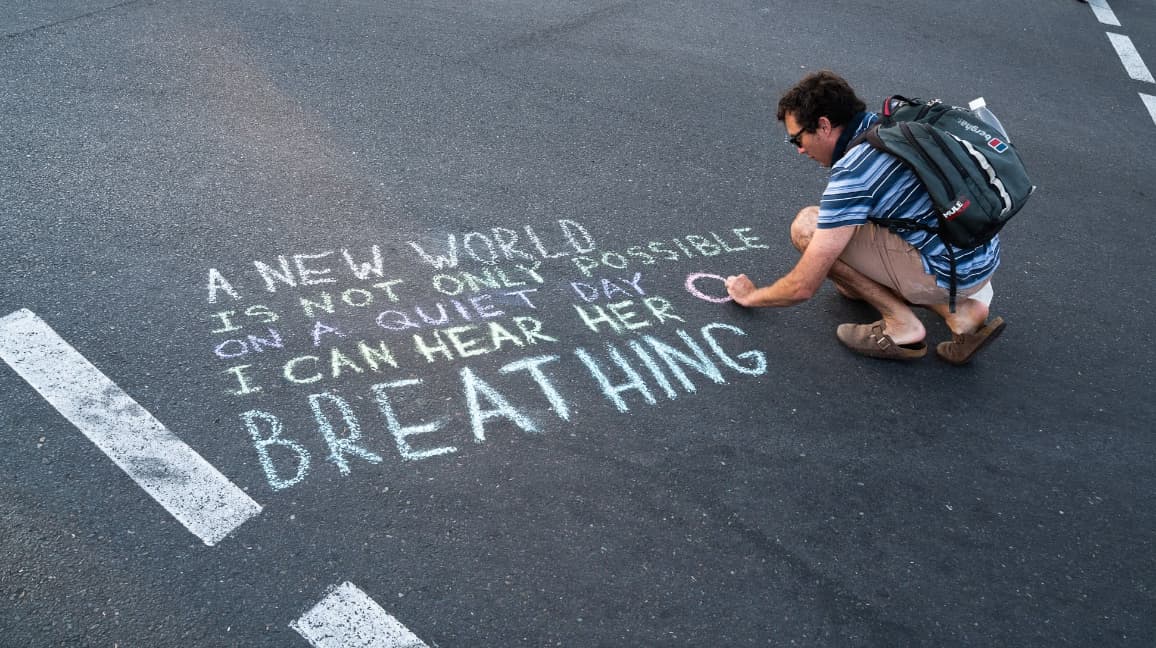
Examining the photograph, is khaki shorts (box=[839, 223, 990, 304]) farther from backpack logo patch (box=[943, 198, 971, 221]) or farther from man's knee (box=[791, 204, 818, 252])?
backpack logo patch (box=[943, 198, 971, 221])

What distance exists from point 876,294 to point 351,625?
2.81 meters

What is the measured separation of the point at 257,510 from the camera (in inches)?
117

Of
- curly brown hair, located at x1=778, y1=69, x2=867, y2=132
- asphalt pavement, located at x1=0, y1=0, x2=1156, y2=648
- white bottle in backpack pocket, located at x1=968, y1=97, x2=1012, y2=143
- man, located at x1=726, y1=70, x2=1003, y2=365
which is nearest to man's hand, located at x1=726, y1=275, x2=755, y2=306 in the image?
man, located at x1=726, y1=70, x2=1003, y2=365

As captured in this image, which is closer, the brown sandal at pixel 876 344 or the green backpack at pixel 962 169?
the green backpack at pixel 962 169

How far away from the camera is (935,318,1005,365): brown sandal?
4051 millimetres

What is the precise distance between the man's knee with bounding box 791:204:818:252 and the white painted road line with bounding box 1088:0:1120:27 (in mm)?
7090

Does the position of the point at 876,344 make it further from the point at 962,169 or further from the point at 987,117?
the point at 987,117

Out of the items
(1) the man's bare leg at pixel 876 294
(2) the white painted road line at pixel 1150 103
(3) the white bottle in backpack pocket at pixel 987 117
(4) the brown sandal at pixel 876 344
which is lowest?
(2) the white painted road line at pixel 1150 103

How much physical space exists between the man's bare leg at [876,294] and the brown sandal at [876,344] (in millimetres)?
37

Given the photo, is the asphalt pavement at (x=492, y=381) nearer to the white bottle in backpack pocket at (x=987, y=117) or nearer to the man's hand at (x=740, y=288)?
the man's hand at (x=740, y=288)

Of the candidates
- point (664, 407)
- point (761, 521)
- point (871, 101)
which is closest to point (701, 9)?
point (871, 101)

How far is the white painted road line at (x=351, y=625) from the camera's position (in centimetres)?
262

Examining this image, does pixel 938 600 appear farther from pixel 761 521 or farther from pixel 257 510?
pixel 257 510

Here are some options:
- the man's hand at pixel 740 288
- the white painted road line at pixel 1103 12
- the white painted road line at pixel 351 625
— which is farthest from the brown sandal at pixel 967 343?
the white painted road line at pixel 1103 12
